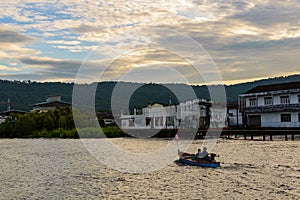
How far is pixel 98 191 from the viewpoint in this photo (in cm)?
1788

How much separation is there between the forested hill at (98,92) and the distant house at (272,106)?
38.6m

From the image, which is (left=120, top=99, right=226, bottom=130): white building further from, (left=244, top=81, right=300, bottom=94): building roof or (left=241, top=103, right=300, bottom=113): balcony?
(left=244, top=81, right=300, bottom=94): building roof

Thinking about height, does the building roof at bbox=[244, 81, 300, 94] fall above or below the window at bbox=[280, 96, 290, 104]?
above

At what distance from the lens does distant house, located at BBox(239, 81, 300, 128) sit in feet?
168

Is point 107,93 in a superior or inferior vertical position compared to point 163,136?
superior

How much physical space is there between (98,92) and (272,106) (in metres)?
62.4

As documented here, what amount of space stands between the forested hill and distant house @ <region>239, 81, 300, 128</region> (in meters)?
38.6

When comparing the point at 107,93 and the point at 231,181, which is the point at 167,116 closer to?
the point at 231,181

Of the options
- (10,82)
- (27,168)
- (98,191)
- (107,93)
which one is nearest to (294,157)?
(98,191)

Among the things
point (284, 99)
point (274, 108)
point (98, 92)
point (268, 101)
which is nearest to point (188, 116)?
point (268, 101)

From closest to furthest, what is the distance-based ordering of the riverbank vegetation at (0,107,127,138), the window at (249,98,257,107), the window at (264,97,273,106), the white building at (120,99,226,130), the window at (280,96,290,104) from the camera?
the window at (280,96,290,104) → the window at (264,97,273,106) → the window at (249,98,257,107) → the white building at (120,99,226,130) → the riverbank vegetation at (0,107,127,138)

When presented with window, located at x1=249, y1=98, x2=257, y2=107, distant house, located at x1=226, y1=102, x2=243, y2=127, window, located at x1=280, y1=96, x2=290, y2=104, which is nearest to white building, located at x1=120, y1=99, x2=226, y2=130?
distant house, located at x1=226, y1=102, x2=243, y2=127

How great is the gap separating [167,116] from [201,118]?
5558mm

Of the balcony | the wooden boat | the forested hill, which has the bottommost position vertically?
the wooden boat
